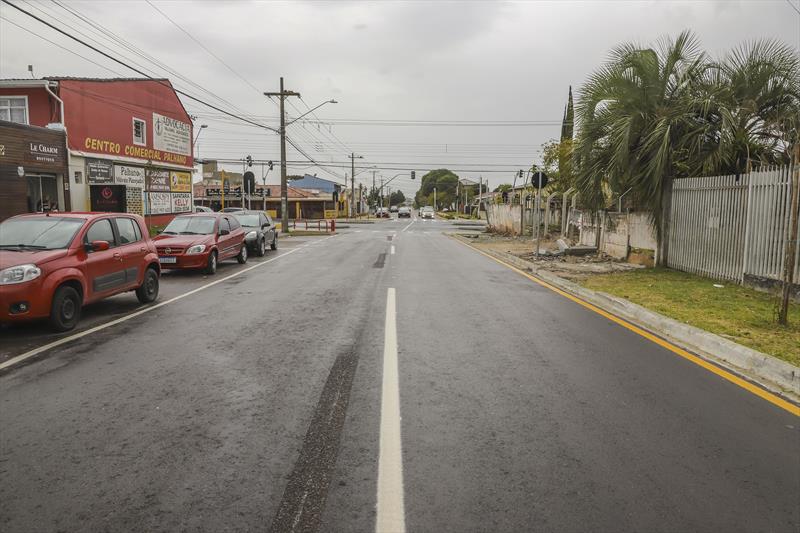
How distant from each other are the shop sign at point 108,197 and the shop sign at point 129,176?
1.16ft

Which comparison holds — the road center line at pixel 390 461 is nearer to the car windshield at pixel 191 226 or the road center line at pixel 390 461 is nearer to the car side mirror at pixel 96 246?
the car side mirror at pixel 96 246

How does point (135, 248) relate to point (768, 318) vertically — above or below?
above

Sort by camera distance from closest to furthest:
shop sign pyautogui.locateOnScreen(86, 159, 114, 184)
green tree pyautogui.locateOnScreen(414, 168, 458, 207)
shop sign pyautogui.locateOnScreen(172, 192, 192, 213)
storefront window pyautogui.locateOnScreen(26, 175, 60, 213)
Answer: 1. storefront window pyautogui.locateOnScreen(26, 175, 60, 213)
2. shop sign pyautogui.locateOnScreen(86, 159, 114, 184)
3. shop sign pyautogui.locateOnScreen(172, 192, 192, 213)
4. green tree pyautogui.locateOnScreen(414, 168, 458, 207)

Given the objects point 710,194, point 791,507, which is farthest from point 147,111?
point 791,507

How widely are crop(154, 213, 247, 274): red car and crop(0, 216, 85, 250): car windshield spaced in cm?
448

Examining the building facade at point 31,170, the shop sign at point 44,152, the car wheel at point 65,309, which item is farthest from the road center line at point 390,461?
the shop sign at point 44,152

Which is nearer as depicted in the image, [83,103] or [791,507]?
[791,507]

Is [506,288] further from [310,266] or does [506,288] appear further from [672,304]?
[310,266]

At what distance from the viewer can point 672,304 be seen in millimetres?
9430

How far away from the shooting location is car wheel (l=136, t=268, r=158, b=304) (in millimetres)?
9805

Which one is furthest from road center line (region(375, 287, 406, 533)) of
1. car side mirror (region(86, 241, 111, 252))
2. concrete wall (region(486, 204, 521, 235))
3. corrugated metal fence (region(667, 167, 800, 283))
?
concrete wall (region(486, 204, 521, 235))

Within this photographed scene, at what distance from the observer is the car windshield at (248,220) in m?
20.0

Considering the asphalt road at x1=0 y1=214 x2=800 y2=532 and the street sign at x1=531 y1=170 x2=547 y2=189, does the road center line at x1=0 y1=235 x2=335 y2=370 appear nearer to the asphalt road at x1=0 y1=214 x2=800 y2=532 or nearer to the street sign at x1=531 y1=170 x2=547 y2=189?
the asphalt road at x1=0 y1=214 x2=800 y2=532

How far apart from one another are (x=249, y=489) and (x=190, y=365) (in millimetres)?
2949
